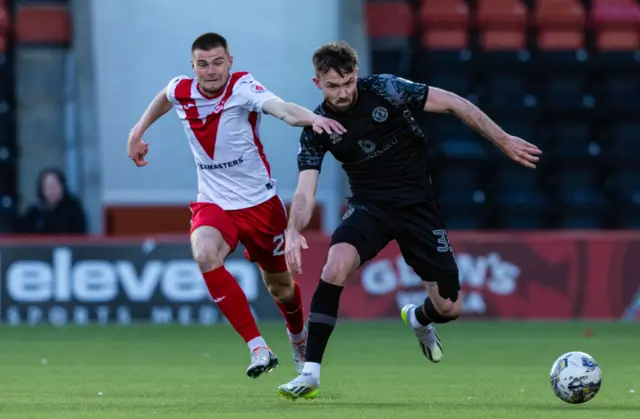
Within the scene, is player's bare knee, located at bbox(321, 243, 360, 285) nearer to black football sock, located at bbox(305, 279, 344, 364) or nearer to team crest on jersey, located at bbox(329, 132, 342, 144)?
black football sock, located at bbox(305, 279, 344, 364)

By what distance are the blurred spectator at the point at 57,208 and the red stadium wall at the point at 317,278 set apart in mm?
457

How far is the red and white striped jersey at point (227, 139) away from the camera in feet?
28.2

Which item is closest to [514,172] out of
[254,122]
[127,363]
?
[127,363]

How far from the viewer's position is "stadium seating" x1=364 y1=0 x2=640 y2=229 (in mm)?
16375

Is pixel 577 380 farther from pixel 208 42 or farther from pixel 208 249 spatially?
pixel 208 42

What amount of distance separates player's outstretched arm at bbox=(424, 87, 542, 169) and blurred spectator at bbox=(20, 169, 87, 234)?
24.5 feet

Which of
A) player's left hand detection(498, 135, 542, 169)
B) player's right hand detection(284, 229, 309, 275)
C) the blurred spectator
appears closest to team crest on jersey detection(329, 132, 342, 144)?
player's right hand detection(284, 229, 309, 275)

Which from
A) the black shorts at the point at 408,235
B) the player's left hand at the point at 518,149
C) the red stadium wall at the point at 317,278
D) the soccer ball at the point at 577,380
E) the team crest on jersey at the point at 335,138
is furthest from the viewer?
the red stadium wall at the point at 317,278

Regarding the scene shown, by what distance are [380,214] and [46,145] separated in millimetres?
9167

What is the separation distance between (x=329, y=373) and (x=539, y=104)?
8021 millimetres

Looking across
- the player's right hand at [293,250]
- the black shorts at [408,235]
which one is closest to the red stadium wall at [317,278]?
the black shorts at [408,235]

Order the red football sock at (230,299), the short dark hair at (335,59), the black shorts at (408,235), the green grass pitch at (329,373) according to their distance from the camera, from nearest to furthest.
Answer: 1. the green grass pitch at (329,373)
2. the short dark hair at (335,59)
3. the black shorts at (408,235)
4. the red football sock at (230,299)

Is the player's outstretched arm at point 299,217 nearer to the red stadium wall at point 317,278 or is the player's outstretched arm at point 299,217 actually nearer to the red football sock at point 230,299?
the red football sock at point 230,299

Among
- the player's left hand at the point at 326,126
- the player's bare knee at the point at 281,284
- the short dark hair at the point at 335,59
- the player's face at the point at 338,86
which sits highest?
the short dark hair at the point at 335,59
